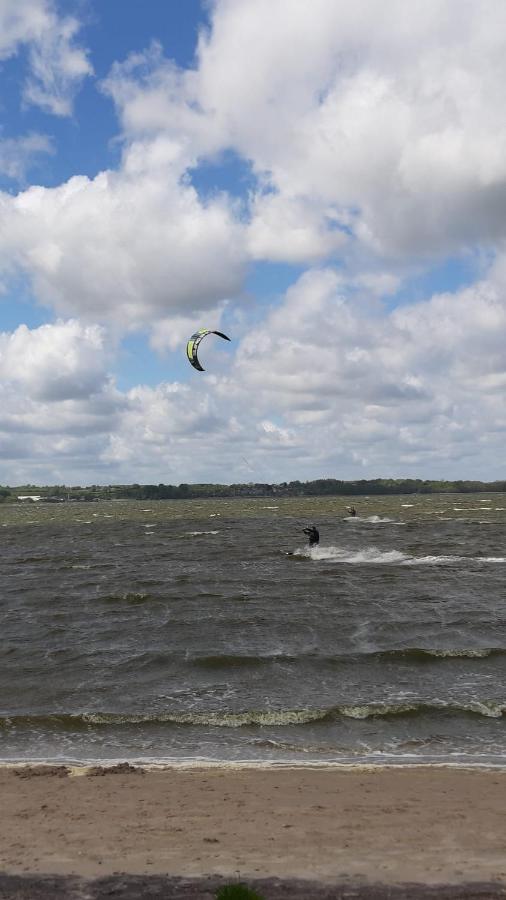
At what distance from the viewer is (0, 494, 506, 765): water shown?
14172 mm

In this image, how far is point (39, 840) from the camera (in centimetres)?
939

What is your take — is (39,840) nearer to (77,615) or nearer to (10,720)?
(10,720)

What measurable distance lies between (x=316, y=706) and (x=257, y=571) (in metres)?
24.1

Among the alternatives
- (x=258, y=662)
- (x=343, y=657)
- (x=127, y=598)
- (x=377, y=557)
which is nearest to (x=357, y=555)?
(x=377, y=557)

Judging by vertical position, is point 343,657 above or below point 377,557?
below

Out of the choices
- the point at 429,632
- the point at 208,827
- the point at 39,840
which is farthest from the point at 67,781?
the point at 429,632

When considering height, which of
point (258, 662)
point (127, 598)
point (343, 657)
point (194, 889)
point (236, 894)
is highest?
point (236, 894)

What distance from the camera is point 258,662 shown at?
20016mm

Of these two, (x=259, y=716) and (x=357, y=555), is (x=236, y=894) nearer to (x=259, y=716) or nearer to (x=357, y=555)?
(x=259, y=716)

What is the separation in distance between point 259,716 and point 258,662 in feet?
15.2

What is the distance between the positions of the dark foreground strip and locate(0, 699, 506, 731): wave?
7.12m

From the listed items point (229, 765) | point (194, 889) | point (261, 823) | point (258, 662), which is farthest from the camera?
point (258, 662)

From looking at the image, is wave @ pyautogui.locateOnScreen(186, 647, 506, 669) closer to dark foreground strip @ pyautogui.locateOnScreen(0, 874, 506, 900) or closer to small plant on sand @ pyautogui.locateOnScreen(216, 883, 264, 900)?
dark foreground strip @ pyautogui.locateOnScreen(0, 874, 506, 900)

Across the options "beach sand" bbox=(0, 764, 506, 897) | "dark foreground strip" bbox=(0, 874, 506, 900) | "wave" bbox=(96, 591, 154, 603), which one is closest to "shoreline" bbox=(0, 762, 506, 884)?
"beach sand" bbox=(0, 764, 506, 897)
